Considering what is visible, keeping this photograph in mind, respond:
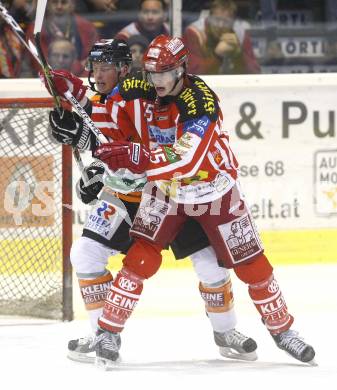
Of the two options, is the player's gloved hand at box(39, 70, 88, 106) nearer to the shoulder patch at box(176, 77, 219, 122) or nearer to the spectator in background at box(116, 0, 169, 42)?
the shoulder patch at box(176, 77, 219, 122)

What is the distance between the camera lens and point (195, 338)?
5.39 meters

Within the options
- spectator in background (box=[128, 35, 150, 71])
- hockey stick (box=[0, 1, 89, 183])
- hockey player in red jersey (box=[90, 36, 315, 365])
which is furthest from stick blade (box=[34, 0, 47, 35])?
spectator in background (box=[128, 35, 150, 71])

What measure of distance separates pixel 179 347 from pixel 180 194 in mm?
817

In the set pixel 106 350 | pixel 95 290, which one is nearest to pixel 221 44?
pixel 95 290

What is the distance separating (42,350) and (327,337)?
1.23m

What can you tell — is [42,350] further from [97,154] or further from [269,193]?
[269,193]

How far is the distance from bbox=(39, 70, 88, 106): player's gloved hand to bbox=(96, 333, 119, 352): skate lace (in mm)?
961

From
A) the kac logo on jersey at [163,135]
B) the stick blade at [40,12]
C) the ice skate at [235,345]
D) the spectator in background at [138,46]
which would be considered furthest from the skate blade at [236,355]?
the spectator in background at [138,46]

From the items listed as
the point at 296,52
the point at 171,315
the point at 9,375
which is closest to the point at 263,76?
the point at 296,52

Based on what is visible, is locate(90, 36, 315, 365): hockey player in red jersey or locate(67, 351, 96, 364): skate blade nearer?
locate(90, 36, 315, 365): hockey player in red jersey

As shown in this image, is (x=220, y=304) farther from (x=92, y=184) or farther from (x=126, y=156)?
(x=126, y=156)

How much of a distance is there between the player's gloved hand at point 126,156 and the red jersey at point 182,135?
43 mm

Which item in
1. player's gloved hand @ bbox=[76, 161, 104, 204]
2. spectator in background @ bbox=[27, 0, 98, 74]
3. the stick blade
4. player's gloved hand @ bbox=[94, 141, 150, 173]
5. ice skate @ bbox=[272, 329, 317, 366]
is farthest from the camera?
spectator in background @ bbox=[27, 0, 98, 74]

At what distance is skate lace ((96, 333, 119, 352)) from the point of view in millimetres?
4691
